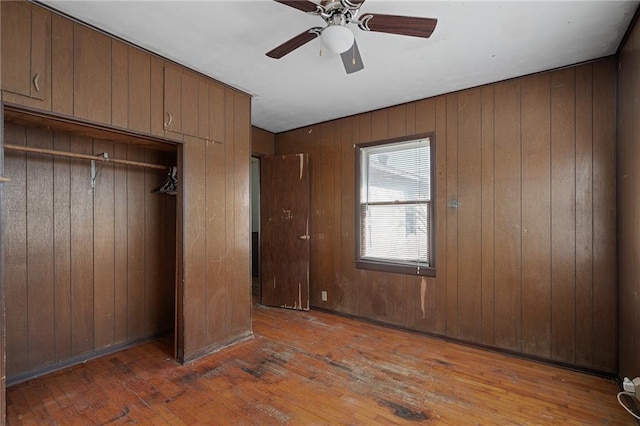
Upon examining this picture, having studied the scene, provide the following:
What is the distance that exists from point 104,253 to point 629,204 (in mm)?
4265

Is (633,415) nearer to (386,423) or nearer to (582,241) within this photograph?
(582,241)

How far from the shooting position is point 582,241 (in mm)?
2576

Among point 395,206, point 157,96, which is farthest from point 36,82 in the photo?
point 395,206

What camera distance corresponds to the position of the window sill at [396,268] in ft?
11.0

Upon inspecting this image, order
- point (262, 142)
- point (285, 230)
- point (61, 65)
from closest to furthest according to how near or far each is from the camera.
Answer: point (61, 65) → point (285, 230) → point (262, 142)

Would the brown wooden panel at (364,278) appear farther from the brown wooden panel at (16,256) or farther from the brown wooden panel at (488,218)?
the brown wooden panel at (16,256)

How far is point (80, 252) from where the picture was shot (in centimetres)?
267

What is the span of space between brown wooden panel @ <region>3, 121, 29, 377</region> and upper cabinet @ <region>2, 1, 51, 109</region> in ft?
2.38

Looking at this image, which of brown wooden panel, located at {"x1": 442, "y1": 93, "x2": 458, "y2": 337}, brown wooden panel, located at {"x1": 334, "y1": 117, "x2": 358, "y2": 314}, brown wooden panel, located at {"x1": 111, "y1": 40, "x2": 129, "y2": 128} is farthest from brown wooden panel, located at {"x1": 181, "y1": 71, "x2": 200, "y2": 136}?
brown wooden panel, located at {"x1": 442, "y1": 93, "x2": 458, "y2": 337}

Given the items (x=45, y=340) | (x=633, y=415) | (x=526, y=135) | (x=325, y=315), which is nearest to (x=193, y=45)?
(x=45, y=340)

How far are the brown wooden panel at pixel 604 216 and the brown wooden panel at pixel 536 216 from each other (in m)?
0.31

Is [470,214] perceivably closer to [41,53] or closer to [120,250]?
[120,250]

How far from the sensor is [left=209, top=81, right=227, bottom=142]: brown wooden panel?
116 inches

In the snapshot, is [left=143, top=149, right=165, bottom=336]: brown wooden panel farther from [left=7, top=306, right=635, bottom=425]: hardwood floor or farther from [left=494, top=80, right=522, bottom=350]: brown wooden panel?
[left=494, top=80, right=522, bottom=350]: brown wooden panel
